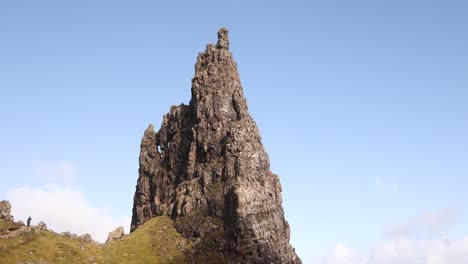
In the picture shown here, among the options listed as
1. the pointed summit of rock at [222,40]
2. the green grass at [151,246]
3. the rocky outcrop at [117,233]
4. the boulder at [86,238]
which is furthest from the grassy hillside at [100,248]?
the pointed summit of rock at [222,40]

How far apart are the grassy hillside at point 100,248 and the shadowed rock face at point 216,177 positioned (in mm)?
4504

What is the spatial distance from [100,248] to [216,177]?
38.7 m

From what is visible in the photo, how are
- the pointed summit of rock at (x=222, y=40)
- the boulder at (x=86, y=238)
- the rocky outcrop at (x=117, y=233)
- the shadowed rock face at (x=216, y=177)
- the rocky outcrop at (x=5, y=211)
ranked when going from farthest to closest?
the pointed summit of rock at (x=222, y=40) → the rocky outcrop at (x=117, y=233) → the shadowed rock face at (x=216, y=177) → the boulder at (x=86, y=238) → the rocky outcrop at (x=5, y=211)

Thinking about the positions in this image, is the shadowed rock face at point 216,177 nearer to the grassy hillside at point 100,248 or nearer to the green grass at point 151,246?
the green grass at point 151,246

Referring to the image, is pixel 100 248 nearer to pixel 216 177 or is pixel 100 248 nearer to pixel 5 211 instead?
pixel 5 211

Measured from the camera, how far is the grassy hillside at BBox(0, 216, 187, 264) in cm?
11450

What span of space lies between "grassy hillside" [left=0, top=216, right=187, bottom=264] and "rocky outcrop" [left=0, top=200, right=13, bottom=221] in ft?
11.9

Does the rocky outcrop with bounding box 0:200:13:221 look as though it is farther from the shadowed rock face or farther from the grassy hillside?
the shadowed rock face

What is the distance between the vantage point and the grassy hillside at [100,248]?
114500 millimetres

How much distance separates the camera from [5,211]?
131m

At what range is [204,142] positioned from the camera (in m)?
164

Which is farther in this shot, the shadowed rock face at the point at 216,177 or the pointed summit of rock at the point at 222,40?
the pointed summit of rock at the point at 222,40

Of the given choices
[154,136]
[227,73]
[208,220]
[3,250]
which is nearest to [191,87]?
[227,73]

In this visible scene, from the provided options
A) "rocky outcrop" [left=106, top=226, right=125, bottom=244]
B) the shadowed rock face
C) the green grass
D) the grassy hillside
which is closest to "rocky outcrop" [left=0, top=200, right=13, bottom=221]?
the grassy hillside
